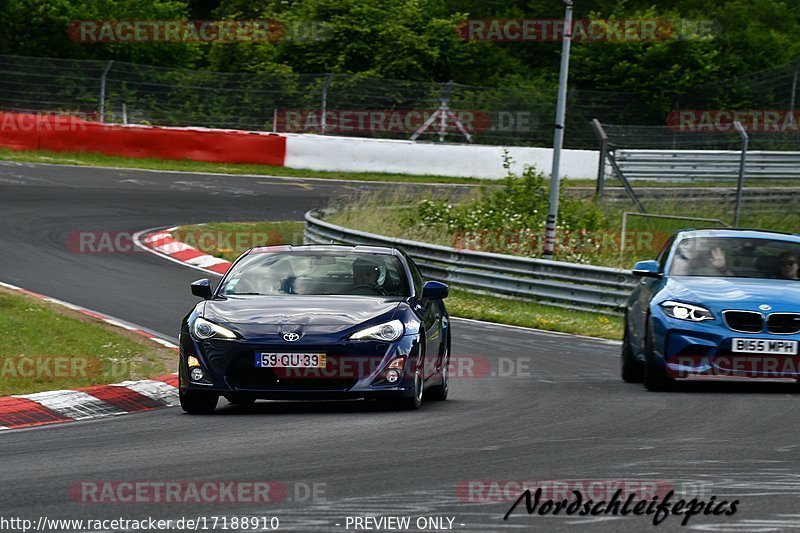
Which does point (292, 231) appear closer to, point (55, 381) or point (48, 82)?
point (48, 82)

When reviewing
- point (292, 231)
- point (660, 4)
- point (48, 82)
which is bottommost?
point (292, 231)

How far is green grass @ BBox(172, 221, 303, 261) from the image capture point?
79.9 ft

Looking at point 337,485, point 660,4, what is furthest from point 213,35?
point 337,485

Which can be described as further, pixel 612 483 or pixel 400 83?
pixel 400 83

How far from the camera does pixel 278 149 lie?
36.2 m

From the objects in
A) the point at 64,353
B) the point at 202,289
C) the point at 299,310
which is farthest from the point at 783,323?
the point at 64,353

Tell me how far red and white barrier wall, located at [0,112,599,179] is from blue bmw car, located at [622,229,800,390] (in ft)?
75.8

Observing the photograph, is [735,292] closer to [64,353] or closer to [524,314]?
[64,353]

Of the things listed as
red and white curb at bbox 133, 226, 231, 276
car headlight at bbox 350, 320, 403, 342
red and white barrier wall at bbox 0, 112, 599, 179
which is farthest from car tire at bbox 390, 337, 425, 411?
red and white barrier wall at bbox 0, 112, 599, 179

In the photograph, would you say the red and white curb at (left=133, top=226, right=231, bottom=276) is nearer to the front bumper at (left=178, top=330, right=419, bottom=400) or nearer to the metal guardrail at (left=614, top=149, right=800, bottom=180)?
the metal guardrail at (left=614, top=149, right=800, bottom=180)

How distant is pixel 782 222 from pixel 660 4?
34.2 metres

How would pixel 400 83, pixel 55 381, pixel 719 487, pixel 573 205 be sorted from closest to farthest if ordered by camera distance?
pixel 719 487, pixel 55 381, pixel 573 205, pixel 400 83

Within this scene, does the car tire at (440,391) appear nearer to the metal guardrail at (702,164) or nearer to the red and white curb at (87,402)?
the red and white curb at (87,402)

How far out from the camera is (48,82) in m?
35.2
